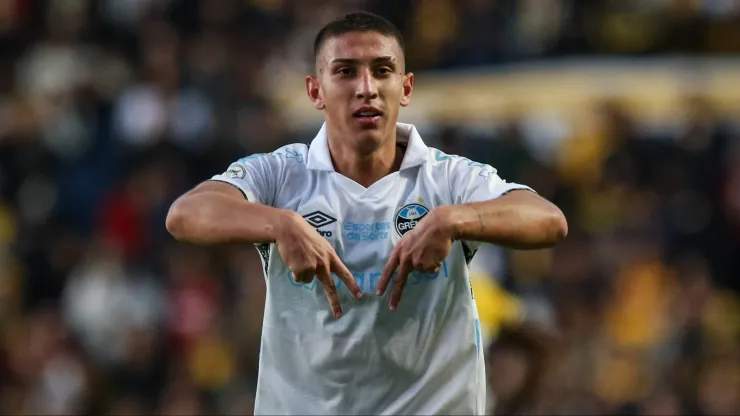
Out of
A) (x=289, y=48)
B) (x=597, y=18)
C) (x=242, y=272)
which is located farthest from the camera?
(x=289, y=48)

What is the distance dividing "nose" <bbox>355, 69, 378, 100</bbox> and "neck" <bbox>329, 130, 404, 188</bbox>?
0.24 metres

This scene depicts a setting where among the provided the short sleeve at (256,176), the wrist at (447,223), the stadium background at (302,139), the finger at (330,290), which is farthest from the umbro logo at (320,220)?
the stadium background at (302,139)

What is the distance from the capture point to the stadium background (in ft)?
36.1

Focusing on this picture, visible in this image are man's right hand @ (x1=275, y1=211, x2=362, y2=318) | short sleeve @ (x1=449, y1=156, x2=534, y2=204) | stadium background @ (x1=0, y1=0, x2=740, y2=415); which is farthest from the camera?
stadium background @ (x1=0, y1=0, x2=740, y2=415)

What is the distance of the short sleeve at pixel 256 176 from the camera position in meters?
4.96

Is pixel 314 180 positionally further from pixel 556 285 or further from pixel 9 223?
pixel 9 223

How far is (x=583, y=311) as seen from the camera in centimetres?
1111

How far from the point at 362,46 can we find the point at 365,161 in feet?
1.52

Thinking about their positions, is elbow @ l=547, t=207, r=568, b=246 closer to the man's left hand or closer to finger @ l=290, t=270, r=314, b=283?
the man's left hand

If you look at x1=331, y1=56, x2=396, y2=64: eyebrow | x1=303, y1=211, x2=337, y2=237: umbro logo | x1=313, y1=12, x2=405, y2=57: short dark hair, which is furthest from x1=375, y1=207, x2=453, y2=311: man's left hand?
x1=313, y1=12, x2=405, y2=57: short dark hair

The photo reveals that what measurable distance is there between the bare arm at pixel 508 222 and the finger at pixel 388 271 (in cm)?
22

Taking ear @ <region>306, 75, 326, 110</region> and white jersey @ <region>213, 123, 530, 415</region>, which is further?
ear @ <region>306, 75, 326, 110</region>

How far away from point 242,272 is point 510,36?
3561mm

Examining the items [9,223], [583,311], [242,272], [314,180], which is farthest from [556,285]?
[314,180]
